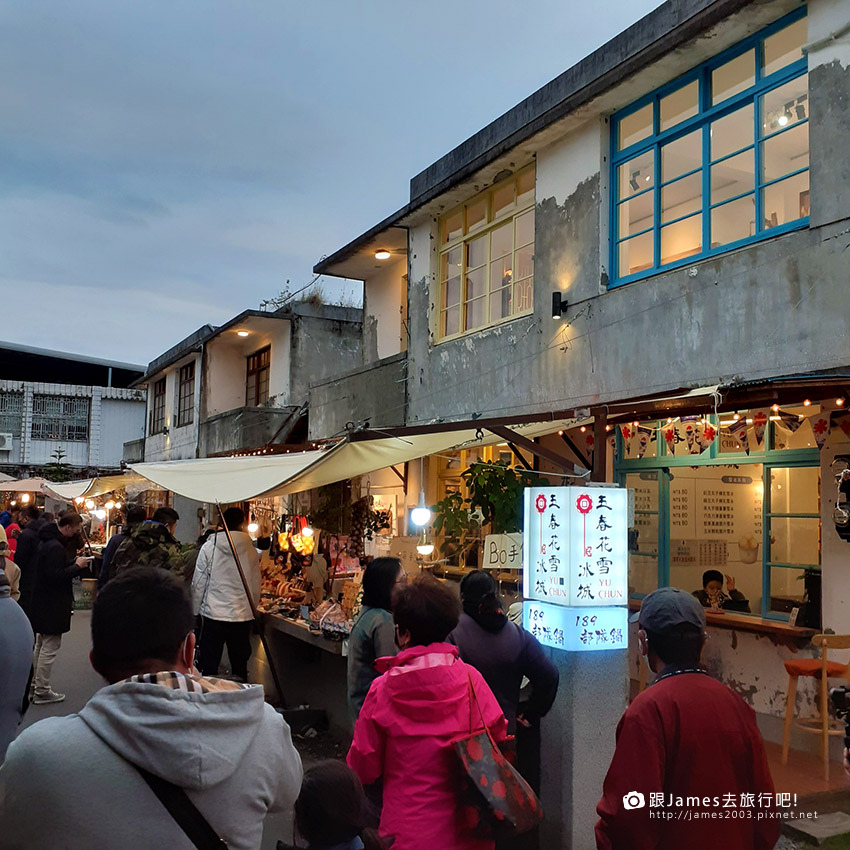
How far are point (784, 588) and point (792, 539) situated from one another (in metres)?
0.53

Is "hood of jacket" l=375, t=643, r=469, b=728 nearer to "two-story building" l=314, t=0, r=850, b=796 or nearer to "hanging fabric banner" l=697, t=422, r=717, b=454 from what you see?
"two-story building" l=314, t=0, r=850, b=796

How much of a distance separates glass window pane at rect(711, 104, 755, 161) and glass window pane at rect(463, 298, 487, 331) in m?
4.12

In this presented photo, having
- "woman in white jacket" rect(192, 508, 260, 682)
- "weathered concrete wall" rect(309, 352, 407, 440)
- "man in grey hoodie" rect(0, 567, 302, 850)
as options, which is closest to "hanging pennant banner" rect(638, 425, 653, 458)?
"weathered concrete wall" rect(309, 352, 407, 440)

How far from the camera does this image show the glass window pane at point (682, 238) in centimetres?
900

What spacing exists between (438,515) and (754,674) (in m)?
3.57

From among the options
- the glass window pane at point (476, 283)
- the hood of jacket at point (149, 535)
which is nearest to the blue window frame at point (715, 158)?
the glass window pane at point (476, 283)

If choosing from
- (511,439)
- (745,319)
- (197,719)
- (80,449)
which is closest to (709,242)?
(745,319)

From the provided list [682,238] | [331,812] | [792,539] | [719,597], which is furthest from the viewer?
[719,597]

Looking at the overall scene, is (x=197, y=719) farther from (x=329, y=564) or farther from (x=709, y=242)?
(x=329, y=564)

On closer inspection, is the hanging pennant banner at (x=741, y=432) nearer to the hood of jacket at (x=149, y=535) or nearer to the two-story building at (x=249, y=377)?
the hood of jacket at (x=149, y=535)

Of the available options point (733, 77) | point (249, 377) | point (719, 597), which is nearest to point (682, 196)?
point (733, 77)

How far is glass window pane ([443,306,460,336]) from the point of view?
12.4 metres

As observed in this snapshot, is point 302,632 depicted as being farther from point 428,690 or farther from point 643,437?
point 428,690

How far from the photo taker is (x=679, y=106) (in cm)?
888
